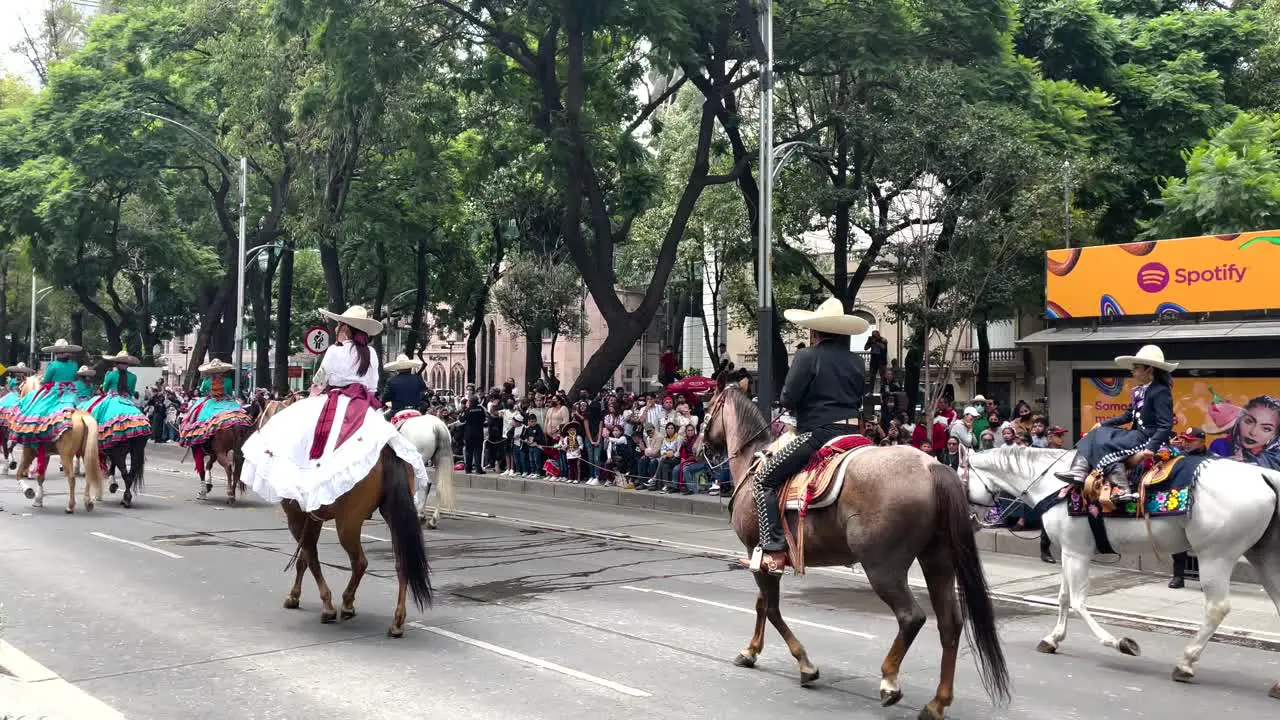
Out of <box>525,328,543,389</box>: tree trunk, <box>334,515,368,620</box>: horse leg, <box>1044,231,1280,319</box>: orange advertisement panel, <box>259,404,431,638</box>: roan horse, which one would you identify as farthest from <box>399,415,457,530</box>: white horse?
<box>525,328,543,389</box>: tree trunk

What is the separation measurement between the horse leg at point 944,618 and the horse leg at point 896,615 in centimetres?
8

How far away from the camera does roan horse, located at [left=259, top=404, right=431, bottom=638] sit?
28.7ft

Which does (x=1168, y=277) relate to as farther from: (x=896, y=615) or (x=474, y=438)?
(x=474, y=438)

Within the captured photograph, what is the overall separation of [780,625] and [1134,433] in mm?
3403

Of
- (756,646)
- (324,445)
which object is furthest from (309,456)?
(756,646)

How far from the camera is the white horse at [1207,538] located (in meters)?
8.20

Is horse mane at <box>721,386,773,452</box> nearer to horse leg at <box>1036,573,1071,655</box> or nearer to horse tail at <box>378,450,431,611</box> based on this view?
horse tail at <box>378,450,431,611</box>

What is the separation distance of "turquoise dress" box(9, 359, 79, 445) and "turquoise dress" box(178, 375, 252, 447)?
1753 mm

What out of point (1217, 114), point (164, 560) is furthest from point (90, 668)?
point (1217, 114)

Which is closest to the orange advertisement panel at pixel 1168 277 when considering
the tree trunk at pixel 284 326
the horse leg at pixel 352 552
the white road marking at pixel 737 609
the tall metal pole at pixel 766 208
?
the tall metal pole at pixel 766 208

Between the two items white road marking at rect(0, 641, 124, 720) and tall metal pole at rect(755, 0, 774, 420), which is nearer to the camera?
white road marking at rect(0, 641, 124, 720)

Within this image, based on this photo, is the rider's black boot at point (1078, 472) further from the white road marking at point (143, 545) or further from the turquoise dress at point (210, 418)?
the turquoise dress at point (210, 418)

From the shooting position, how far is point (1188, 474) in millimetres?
8500

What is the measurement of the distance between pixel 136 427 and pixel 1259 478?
14858 millimetres
